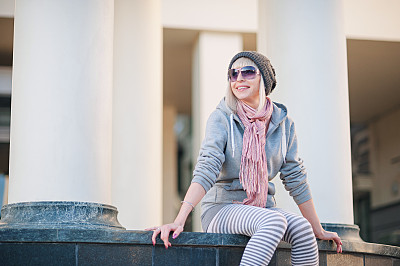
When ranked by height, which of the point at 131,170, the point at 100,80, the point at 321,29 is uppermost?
the point at 321,29

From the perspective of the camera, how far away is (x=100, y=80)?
16.1 ft

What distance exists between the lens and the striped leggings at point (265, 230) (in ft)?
13.1

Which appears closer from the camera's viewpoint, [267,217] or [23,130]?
[267,217]

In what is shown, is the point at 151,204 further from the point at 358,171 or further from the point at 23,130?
the point at 358,171

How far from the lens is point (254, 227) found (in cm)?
419

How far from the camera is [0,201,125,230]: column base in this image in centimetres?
440

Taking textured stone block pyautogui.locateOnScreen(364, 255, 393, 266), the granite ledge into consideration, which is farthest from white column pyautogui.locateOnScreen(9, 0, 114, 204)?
textured stone block pyautogui.locateOnScreen(364, 255, 393, 266)

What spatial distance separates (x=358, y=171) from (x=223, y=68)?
Answer: 9.36 m

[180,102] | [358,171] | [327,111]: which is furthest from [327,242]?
[358,171]

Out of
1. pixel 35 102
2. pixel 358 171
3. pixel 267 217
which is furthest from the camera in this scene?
pixel 358 171

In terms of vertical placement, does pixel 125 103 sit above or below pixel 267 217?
above

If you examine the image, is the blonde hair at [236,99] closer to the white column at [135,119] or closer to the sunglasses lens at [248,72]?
the sunglasses lens at [248,72]

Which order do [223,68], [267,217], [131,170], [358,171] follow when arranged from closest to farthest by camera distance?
[267,217]
[131,170]
[223,68]
[358,171]

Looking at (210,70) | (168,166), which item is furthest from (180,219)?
(168,166)
